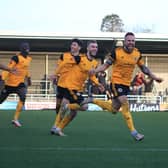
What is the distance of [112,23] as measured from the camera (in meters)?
93.1

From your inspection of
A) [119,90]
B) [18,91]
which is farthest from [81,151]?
[18,91]

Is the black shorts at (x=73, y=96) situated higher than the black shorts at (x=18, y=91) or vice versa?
the black shorts at (x=73, y=96)

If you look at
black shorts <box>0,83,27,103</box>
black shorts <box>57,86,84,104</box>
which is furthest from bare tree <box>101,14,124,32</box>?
black shorts <box>57,86,84,104</box>

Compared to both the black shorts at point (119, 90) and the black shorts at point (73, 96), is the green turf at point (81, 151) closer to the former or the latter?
the black shorts at point (73, 96)

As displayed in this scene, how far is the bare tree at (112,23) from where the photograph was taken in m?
91.8

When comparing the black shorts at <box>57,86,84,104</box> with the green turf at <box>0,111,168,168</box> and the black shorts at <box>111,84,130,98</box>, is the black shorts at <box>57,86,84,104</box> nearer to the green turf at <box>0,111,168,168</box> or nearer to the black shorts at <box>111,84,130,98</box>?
the green turf at <box>0,111,168,168</box>

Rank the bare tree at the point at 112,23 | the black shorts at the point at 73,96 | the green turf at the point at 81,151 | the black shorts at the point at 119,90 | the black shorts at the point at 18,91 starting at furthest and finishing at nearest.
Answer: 1. the bare tree at the point at 112,23
2. the black shorts at the point at 18,91
3. the black shorts at the point at 73,96
4. the black shorts at the point at 119,90
5. the green turf at the point at 81,151

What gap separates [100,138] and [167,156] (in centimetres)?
317

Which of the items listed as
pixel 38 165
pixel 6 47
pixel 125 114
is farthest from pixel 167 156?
pixel 6 47

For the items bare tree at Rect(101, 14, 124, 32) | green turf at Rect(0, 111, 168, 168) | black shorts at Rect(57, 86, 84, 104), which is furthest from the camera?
bare tree at Rect(101, 14, 124, 32)

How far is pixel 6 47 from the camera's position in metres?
37.2

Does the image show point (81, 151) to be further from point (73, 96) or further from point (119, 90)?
point (73, 96)

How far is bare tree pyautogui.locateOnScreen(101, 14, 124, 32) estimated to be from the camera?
91750 millimetres

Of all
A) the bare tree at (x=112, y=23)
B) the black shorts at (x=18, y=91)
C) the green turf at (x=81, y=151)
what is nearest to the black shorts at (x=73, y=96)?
Result: the green turf at (x=81, y=151)
